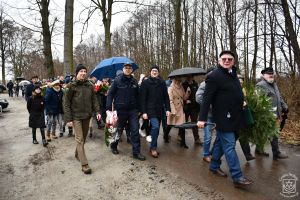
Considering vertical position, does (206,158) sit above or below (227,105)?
below

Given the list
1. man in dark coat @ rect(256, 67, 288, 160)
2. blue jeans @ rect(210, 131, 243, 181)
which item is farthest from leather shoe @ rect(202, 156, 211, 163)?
man in dark coat @ rect(256, 67, 288, 160)

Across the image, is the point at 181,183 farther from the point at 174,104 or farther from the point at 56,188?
the point at 174,104

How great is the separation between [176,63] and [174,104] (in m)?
8.32

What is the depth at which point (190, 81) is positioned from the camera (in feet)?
25.7

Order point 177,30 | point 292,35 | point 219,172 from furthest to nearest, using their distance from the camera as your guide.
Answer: point 177,30 < point 292,35 < point 219,172

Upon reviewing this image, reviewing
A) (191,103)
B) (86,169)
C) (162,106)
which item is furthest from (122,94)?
(191,103)

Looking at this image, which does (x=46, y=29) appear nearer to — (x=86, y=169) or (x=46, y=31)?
(x=46, y=31)

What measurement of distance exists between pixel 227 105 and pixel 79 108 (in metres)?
2.87

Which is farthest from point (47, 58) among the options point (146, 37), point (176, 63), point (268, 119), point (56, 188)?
point (146, 37)

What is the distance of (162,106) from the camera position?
6867 millimetres

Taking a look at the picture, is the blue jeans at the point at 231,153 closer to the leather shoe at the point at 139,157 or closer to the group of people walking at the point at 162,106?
the group of people walking at the point at 162,106

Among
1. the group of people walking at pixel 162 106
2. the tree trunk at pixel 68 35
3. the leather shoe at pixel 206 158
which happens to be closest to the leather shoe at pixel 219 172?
the group of people walking at pixel 162 106

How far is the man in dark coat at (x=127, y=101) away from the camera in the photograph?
654cm

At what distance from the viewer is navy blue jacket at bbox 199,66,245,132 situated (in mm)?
4883
